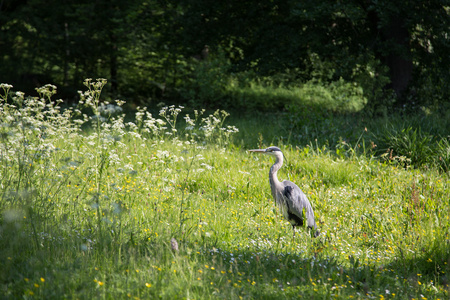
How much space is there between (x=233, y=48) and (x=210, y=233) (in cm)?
1246

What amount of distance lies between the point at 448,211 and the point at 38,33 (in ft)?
47.7

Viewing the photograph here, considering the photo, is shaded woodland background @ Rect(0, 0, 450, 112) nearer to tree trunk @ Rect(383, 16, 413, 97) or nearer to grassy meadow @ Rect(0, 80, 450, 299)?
tree trunk @ Rect(383, 16, 413, 97)

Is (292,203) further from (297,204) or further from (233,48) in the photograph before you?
(233,48)

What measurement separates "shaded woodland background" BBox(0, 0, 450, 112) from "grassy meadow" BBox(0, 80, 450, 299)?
5074 millimetres

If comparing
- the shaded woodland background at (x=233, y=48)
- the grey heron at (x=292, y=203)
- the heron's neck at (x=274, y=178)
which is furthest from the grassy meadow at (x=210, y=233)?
the shaded woodland background at (x=233, y=48)

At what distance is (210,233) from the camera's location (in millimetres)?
4422

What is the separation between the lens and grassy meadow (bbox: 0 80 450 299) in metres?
3.34

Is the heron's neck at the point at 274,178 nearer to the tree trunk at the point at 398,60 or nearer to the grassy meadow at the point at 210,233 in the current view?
the grassy meadow at the point at 210,233

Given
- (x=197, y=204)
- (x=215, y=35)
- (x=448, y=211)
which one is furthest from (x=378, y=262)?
(x=215, y=35)

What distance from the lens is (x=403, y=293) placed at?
12.2ft

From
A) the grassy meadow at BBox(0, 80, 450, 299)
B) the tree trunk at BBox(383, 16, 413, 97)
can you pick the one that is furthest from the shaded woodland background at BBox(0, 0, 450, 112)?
the grassy meadow at BBox(0, 80, 450, 299)

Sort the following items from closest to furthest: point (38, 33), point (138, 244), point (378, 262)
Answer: point (138, 244), point (378, 262), point (38, 33)

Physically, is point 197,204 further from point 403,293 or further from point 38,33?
point 38,33

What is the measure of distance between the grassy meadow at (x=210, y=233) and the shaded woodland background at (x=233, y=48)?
5074 millimetres
